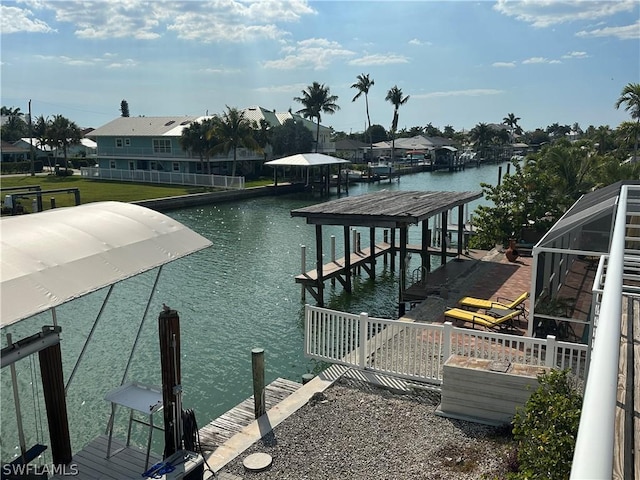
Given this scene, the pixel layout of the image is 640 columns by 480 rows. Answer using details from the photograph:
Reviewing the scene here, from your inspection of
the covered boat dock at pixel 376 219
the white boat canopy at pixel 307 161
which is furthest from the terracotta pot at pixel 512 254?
the white boat canopy at pixel 307 161

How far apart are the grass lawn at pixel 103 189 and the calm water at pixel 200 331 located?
→ 55.1 ft

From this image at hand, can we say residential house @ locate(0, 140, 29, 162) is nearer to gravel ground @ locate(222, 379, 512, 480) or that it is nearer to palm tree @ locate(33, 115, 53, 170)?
palm tree @ locate(33, 115, 53, 170)

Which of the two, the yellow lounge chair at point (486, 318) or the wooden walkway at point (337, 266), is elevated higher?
the yellow lounge chair at point (486, 318)

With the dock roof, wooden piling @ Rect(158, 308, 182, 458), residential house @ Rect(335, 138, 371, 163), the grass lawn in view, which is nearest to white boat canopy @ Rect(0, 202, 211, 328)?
wooden piling @ Rect(158, 308, 182, 458)

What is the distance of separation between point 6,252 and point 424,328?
6003 mm

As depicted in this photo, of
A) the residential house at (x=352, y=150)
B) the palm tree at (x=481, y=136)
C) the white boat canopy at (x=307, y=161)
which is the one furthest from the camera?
the palm tree at (x=481, y=136)

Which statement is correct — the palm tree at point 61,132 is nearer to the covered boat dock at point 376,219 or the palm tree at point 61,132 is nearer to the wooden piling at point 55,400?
the covered boat dock at point 376,219

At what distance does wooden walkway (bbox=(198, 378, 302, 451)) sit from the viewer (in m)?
7.84

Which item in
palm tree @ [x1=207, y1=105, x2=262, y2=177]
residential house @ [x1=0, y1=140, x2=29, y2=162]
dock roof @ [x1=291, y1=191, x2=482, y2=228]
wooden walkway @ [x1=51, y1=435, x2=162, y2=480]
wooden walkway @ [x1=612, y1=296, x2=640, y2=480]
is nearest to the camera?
wooden walkway @ [x1=612, y1=296, x2=640, y2=480]

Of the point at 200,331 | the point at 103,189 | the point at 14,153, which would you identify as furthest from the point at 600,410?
the point at 14,153

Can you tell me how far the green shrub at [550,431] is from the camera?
4.67m

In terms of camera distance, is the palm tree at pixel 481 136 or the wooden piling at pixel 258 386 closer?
the wooden piling at pixel 258 386

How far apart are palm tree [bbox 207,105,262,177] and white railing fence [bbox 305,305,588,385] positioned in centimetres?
4316

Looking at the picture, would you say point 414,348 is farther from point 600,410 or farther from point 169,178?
point 169,178
